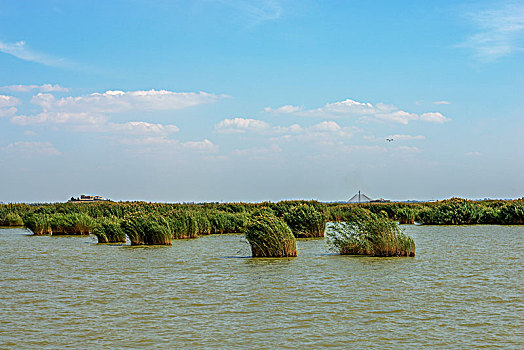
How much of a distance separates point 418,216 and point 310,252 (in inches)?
1188

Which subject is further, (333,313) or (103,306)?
(103,306)

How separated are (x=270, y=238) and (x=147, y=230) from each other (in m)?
8.82

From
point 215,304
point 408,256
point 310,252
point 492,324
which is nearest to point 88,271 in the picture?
point 215,304

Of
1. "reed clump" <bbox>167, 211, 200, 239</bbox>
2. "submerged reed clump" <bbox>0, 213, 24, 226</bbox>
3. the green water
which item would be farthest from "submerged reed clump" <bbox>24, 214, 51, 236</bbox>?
"submerged reed clump" <bbox>0, 213, 24, 226</bbox>

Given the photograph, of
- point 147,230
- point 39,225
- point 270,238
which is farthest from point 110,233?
point 270,238

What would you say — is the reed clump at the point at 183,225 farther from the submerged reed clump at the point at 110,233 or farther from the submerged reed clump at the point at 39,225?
the submerged reed clump at the point at 39,225

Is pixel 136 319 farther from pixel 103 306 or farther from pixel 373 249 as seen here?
pixel 373 249

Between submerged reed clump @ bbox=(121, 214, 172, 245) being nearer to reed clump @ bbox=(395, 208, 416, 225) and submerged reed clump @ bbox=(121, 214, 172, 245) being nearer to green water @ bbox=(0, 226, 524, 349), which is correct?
green water @ bbox=(0, 226, 524, 349)

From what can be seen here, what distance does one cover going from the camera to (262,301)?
14148 mm

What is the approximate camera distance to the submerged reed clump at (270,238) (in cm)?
2267

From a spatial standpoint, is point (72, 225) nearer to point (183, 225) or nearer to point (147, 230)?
point (183, 225)

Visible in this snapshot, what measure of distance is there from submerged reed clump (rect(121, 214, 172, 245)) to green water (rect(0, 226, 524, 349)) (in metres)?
4.77

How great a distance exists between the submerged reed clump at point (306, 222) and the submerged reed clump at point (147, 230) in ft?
28.3

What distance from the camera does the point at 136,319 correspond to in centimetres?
1233
